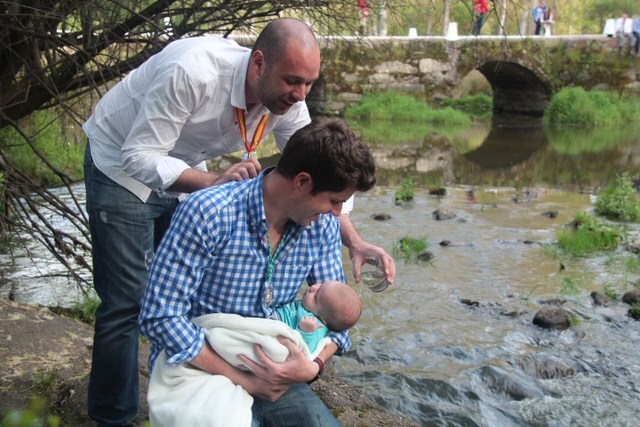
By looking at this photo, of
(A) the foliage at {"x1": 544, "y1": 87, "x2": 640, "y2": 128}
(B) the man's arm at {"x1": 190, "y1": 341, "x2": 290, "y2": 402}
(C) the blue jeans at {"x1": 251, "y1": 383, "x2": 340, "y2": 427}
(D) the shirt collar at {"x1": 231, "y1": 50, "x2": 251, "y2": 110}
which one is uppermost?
(D) the shirt collar at {"x1": 231, "y1": 50, "x2": 251, "y2": 110}

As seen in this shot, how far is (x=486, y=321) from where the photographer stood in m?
5.84

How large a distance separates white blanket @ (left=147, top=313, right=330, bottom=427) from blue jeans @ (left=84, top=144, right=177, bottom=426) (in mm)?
652

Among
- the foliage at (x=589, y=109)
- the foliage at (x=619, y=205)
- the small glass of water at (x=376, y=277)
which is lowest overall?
the foliage at (x=589, y=109)

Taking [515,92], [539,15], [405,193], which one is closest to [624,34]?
[515,92]

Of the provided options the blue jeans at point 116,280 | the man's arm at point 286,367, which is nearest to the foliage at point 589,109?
the blue jeans at point 116,280

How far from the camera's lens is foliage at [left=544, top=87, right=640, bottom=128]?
70.2 ft

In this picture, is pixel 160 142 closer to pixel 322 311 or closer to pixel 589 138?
pixel 322 311

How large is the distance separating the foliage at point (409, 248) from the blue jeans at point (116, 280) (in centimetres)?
465

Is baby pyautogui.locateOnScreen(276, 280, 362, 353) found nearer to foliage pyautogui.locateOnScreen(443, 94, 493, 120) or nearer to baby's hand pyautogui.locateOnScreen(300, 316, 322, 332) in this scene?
baby's hand pyautogui.locateOnScreen(300, 316, 322, 332)

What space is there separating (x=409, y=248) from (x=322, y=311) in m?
5.25

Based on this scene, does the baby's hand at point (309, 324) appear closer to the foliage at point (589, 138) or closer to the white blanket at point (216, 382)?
the white blanket at point (216, 382)

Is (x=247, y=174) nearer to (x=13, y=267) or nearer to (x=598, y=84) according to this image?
(x=13, y=267)

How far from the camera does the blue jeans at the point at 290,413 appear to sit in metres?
2.30

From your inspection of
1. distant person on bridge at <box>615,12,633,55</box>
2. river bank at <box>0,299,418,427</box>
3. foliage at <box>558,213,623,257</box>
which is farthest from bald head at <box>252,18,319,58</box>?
distant person on bridge at <box>615,12,633,55</box>
